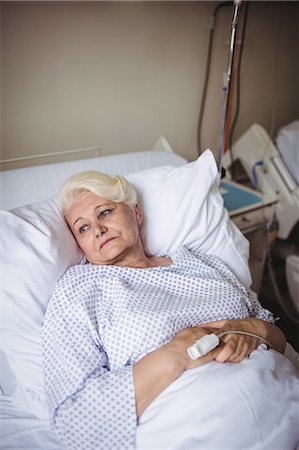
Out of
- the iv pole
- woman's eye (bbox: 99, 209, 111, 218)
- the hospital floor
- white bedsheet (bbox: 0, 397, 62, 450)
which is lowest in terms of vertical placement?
the hospital floor

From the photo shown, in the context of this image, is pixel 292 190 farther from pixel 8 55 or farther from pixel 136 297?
pixel 8 55

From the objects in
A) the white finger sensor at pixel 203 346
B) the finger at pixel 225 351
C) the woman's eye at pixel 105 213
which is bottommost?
the finger at pixel 225 351

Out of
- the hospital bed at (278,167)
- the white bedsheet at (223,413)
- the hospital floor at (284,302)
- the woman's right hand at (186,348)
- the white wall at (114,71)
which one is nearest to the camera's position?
the white bedsheet at (223,413)

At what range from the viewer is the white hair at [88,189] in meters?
1.25

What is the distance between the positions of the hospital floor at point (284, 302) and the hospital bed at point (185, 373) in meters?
0.63

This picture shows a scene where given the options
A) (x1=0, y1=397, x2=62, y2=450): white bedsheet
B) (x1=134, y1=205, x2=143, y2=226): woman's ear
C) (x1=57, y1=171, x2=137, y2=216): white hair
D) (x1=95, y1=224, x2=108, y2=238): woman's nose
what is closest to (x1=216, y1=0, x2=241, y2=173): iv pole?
(x1=134, y1=205, x2=143, y2=226): woman's ear

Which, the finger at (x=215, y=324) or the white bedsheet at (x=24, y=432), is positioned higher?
the finger at (x=215, y=324)

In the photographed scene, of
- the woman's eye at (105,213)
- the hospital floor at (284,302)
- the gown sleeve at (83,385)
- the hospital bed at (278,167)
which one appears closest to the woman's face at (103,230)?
the woman's eye at (105,213)

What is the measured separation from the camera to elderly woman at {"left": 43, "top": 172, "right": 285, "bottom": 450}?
92 centimetres

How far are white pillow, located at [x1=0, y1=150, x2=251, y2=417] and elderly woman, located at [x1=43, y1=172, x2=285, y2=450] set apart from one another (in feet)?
0.20

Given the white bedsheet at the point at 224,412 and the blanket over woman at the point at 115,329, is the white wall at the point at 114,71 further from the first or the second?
the white bedsheet at the point at 224,412

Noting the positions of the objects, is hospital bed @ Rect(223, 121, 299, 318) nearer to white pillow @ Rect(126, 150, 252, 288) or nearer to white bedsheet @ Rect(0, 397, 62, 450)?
white pillow @ Rect(126, 150, 252, 288)

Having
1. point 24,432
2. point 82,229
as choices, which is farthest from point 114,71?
point 24,432

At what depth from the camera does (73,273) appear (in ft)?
3.76
